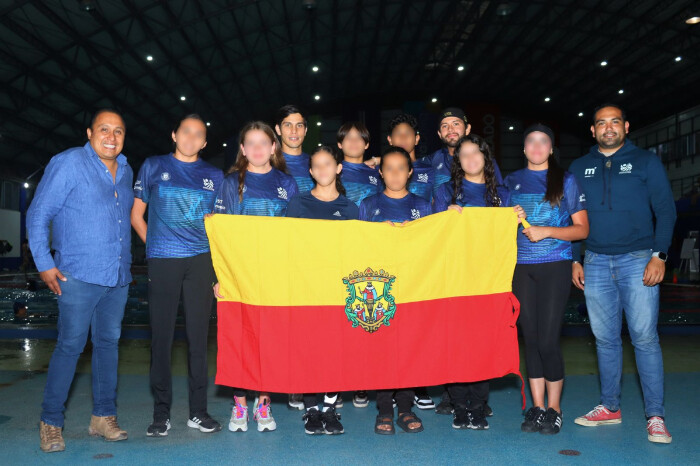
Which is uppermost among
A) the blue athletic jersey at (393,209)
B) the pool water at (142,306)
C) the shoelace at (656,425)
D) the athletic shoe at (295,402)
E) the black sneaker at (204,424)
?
Answer: the blue athletic jersey at (393,209)

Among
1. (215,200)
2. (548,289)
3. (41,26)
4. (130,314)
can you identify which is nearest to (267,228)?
(215,200)

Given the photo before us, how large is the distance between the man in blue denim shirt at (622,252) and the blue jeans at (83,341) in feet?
9.51

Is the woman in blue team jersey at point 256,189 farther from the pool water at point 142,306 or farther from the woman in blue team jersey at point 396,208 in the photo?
the pool water at point 142,306

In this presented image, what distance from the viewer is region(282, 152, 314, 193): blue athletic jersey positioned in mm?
A: 4141

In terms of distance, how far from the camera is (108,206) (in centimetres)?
337

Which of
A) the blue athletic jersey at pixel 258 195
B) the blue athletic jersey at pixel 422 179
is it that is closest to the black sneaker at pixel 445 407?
the blue athletic jersey at pixel 422 179

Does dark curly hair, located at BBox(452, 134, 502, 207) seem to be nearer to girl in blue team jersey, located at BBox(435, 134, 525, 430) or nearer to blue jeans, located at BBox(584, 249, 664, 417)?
girl in blue team jersey, located at BBox(435, 134, 525, 430)

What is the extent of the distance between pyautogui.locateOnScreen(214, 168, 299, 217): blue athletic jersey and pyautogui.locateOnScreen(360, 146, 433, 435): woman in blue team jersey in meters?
0.52

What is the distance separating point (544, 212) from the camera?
3.55 m

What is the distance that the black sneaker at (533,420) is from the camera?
348cm

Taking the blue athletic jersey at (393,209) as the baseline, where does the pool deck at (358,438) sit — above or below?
below

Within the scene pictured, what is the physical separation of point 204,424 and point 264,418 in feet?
1.20

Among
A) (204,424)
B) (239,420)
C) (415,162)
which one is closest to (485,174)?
(415,162)

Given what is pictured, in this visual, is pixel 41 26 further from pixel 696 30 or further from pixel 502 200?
pixel 696 30
